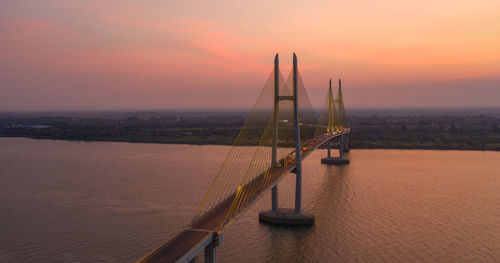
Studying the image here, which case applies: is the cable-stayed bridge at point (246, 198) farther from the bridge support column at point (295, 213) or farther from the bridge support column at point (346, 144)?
the bridge support column at point (346, 144)

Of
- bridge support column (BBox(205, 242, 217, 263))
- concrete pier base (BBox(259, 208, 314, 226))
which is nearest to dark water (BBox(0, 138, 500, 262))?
concrete pier base (BBox(259, 208, 314, 226))

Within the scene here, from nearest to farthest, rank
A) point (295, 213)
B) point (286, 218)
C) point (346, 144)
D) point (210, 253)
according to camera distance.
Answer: point (210, 253) < point (286, 218) < point (295, 213) < point (346, 144)

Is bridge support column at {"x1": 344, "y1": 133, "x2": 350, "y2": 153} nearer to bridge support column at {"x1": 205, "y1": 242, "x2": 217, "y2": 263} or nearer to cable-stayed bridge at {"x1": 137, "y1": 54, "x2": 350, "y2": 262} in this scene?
cable-stayed bridge at {"x1": 137, "y1": 54, "x2": 350, "y2": 262}

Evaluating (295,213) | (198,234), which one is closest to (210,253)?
(198,234)

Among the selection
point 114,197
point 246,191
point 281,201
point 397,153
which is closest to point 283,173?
point 246,191

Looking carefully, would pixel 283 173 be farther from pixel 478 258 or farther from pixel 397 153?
pixel 397 153

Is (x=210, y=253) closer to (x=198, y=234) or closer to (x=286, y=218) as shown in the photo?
(x=198, y=234)

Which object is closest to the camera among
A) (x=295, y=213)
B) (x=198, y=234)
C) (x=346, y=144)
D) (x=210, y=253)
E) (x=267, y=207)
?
(x=210, y=253)

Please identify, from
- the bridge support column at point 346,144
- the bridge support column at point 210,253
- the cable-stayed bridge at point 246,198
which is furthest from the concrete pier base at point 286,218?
the bridge support column at point 346,144
